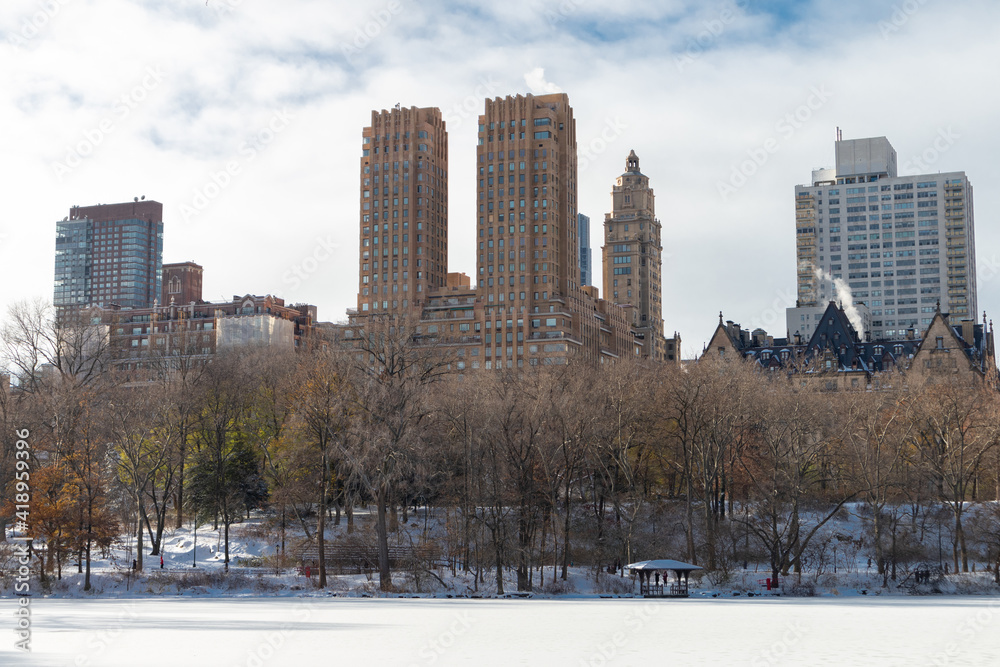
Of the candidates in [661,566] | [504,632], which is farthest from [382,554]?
[504,632]

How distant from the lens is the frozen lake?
31.0 meters

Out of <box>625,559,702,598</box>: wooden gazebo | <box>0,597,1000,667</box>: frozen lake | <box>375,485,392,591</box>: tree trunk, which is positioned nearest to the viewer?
<box>0,597,1000,667</box>: frozen lake

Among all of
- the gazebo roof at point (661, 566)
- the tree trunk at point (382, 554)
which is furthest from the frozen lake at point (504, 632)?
the tree trunk at point (382, 554)

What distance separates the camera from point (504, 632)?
125 feet

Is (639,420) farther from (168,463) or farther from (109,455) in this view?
A: (109,455)

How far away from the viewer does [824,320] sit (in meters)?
153

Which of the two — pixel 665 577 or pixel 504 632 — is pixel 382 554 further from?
pixel 504 632

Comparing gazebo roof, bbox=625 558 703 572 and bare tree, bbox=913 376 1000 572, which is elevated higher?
bare tree, bbox=913 376 1000 572

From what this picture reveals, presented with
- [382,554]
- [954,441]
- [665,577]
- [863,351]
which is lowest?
[665,577]

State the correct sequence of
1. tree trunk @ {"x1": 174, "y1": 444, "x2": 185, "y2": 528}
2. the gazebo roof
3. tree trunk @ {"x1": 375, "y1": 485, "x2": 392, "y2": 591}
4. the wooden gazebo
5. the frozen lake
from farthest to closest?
1. tree trunk @ {"x1": 174, "y1": 444, "x2": 185, "y2": 528}
2. tree trunk @ {"x1": 375, "y1": 485, "x2": 392, "y2": 591}
3. the wooden gazebo
4. the gazebo roof
5. the frozen lake

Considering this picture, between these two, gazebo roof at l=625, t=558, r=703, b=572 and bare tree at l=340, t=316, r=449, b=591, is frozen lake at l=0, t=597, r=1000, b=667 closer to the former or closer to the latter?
gazebo roof at l=625, t=558, r=703, b=572

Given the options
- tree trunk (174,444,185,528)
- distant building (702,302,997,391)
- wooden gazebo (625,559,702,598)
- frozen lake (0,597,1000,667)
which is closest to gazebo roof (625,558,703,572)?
wooden gazebo (625,559,702,598)

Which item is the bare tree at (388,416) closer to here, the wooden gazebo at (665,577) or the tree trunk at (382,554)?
the tree trunk at (382,554)

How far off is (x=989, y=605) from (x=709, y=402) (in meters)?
27.9
